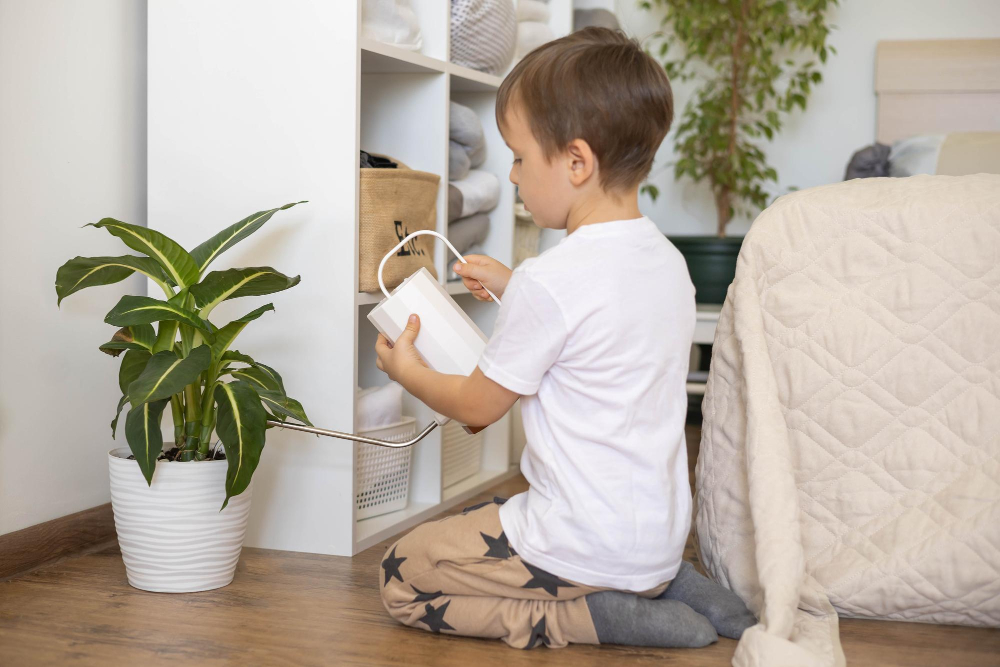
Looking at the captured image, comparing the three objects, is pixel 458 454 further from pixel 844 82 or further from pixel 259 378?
pixel 844 82

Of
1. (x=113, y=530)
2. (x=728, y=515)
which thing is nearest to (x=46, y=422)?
(x=113, y=530)

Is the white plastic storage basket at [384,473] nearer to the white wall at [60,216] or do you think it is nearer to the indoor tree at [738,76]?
the white wall at [60,216]

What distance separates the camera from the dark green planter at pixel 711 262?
8.37 feet

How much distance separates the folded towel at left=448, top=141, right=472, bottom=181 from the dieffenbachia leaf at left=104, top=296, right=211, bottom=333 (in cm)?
71

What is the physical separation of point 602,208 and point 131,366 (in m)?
0.64

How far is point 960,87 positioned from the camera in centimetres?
266

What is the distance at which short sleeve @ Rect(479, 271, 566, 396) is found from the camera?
39.9 inches

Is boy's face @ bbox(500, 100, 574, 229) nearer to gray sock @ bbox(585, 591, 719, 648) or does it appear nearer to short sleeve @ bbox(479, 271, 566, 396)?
short sleeve @ bbox(479, 271, 566, 396)

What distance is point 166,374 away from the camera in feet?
3.73

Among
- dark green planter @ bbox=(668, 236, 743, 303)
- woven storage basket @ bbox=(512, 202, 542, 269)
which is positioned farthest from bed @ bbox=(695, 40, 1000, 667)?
dark green planter @ bbox=(668, 236, 743, 303)

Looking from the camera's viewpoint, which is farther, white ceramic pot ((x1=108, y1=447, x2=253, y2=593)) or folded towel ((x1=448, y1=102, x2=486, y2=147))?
folded towel ((x1=448, y1=102, x2=486, y2=147))

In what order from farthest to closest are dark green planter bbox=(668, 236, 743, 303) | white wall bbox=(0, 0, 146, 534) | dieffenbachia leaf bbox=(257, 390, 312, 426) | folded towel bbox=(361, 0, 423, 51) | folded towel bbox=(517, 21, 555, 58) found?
dark green planter bbox=(668, 236, 743, 303) → folded towel bbox=(517, 21, 555, 58) → folded towel bbox=(361, 0, 423, 51) → white wall bbox=(0, 0, 146, 534) → dieffenbachia leaf bbox=(257, 390, 312, 426)

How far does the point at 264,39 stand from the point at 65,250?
44 centimetres

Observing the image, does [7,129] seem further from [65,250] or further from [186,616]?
[186,616]
